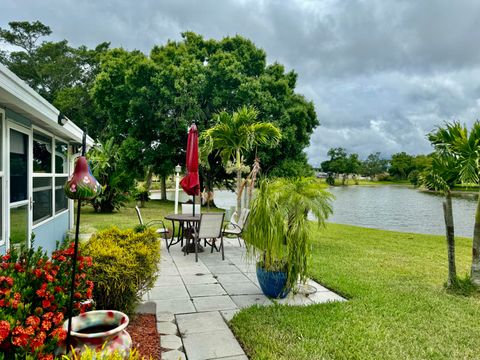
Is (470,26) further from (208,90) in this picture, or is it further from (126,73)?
(126,73)

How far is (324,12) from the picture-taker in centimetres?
1015

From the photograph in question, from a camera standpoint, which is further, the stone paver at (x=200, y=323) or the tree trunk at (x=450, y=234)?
the tree trunk at (x=450, y=234)

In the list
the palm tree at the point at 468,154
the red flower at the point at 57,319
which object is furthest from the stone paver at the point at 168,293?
the palm tree at the point at 468,154

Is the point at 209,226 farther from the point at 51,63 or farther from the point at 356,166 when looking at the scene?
the point at 356,166

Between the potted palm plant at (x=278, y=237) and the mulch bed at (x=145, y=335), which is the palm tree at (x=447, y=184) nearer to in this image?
the potted palm plant at (x=278, y=237)

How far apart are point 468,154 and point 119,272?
14.9ft

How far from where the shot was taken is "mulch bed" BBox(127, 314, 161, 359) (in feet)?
9.12

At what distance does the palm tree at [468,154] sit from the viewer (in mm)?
4492

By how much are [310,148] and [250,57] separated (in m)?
6.47

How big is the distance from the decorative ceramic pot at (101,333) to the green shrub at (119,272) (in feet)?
1.60

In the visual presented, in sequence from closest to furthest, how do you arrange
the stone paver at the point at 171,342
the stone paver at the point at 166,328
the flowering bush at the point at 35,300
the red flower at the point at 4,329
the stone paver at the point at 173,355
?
the red flower at the point at 4,329, the flowering bush at the point at 35,300, the stone paver at the point at 173,355, the stone paver at the point at 171,342, the stone paver at the point at 166,328

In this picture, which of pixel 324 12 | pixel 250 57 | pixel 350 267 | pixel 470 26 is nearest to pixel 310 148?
pixel 250 57

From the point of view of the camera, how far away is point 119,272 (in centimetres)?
299

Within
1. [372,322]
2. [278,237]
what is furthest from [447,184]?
[278,237]
